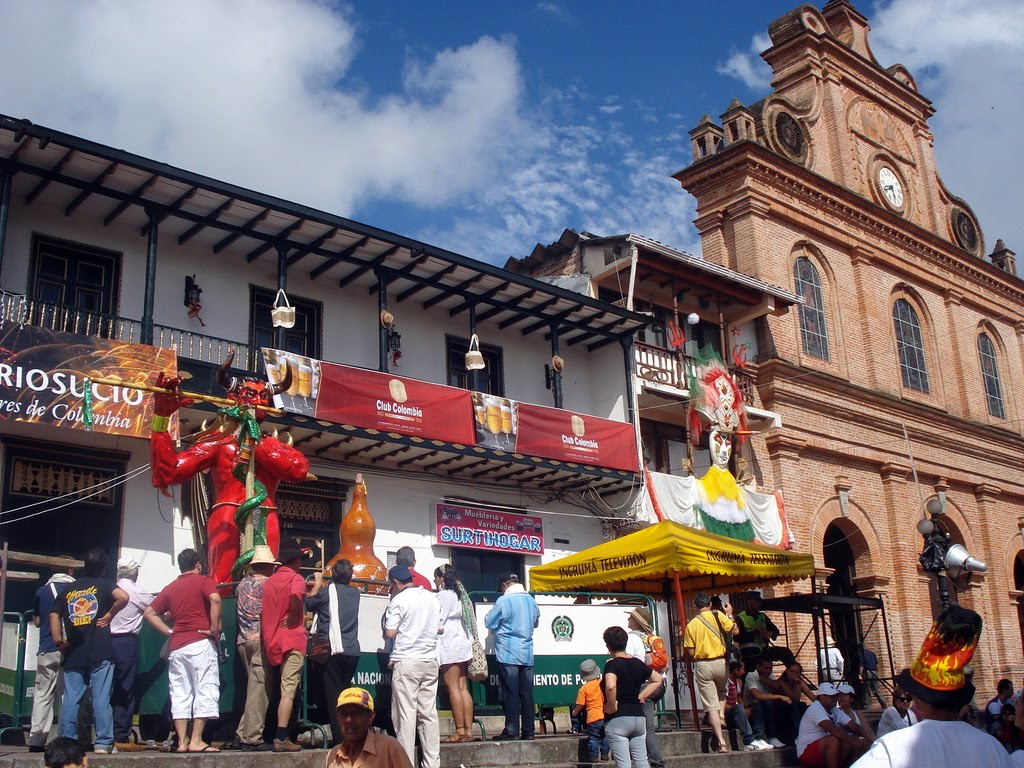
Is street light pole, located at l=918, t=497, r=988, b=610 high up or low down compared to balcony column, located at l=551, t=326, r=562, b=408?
down

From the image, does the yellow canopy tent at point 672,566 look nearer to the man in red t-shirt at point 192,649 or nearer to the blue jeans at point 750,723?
the blue jeans at point 750,723

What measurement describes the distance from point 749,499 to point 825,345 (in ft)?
21.4

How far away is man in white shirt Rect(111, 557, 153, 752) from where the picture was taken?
9258 mm

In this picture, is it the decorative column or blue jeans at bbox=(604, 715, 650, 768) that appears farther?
the decorative column

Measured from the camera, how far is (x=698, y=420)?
21859 millimetres

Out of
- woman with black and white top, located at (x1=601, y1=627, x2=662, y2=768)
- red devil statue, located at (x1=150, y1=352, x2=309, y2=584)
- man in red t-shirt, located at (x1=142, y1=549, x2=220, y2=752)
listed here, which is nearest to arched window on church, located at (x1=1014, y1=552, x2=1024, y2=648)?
woman with black and white top, located at (x1=601, y1=627, x2=662, y2=768)

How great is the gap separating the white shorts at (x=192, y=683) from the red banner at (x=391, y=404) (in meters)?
7.20

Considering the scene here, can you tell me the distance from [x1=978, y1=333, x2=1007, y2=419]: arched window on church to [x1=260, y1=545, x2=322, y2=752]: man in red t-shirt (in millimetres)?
27004

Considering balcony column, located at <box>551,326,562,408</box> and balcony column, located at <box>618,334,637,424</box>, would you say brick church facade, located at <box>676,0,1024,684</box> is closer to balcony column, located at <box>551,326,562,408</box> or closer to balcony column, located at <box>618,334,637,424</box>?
balcony column, located at <box>618,334,637,424</box>

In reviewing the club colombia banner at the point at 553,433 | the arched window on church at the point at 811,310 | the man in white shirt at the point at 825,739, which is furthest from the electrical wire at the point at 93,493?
the arched window on church at the point at 811,310

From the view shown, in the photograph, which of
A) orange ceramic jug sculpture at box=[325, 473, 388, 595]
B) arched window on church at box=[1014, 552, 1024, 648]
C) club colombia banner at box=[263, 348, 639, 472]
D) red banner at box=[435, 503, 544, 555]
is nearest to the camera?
orange ceramic jug sculpture at box=[325, 473, 388, 595]

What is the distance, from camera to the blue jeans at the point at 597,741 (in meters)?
10.6

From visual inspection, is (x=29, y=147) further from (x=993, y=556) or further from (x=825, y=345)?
(x=993, y=556)

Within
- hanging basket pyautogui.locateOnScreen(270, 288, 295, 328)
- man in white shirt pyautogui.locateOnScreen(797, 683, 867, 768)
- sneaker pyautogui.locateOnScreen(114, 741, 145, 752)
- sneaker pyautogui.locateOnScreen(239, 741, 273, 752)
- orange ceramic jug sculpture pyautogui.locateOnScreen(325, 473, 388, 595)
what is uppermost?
hanging basket pyautogui.locateOnScreen(270, 288, 295, 328)
